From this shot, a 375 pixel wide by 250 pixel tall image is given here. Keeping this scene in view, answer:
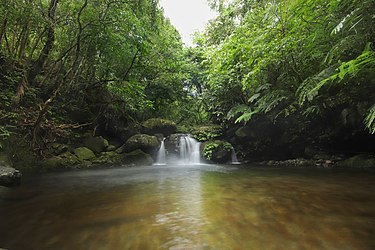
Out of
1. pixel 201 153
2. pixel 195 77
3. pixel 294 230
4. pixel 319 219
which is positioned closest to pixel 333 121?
pixel 201 153

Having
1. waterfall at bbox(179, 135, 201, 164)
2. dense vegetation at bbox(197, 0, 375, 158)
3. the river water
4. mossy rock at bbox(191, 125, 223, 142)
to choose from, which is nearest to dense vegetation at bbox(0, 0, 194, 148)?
the river water

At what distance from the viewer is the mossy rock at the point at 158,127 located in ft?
38.6

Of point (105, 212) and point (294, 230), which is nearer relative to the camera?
point (294, 230)

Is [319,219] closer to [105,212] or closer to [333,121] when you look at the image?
[105,212]

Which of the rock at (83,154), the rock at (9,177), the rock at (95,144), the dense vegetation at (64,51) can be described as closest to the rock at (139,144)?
the rock at (95,144)

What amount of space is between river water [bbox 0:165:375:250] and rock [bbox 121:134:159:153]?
5.33m

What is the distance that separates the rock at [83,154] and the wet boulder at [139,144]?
124 cm

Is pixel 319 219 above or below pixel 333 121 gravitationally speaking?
below

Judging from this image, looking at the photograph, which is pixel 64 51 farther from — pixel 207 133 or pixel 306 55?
pixel 207 133

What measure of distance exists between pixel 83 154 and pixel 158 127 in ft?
13.8

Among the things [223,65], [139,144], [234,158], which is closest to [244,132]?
[234,158]

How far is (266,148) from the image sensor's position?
32.7ft

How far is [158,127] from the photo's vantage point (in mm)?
11977

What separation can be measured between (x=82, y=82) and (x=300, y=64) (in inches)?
299
